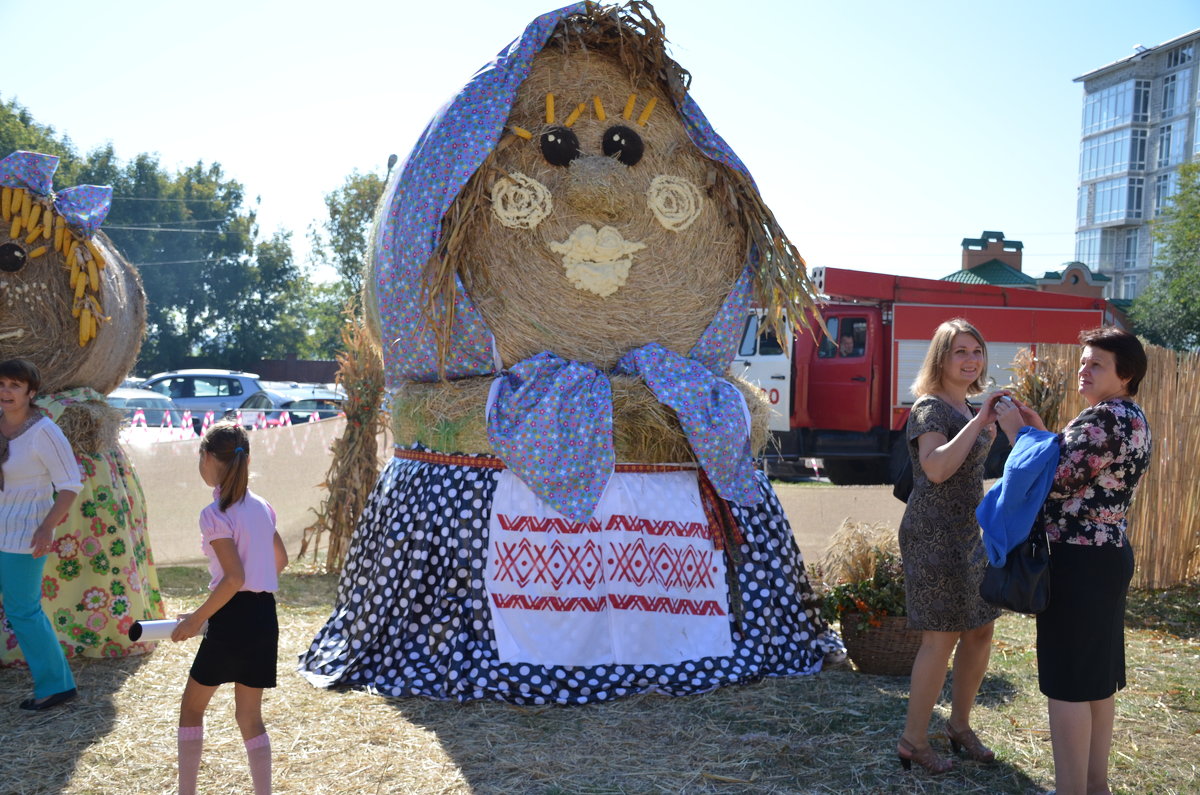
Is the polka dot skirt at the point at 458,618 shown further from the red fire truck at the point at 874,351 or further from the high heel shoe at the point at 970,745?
the red fire truck at the point at 874,351

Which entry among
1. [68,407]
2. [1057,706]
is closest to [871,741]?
[1057,706]

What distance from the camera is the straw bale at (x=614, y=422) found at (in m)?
4.64

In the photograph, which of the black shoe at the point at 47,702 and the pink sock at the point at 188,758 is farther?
the black shoe at the point at 47,702

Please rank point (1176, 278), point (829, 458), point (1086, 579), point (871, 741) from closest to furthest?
point (1086, 579) < point (871, 741) < point (829, 458) < point (1176, 278)

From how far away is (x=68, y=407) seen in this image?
5.11 m

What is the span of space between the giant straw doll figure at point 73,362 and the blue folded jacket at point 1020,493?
161 inches

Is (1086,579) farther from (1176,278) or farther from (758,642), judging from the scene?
(1176,278)

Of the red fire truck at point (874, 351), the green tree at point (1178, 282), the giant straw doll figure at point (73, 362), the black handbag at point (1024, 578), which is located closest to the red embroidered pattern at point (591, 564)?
the black handbag at point (1024, 578)

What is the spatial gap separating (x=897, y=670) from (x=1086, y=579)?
1.92 metres

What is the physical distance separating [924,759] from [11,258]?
4.69m

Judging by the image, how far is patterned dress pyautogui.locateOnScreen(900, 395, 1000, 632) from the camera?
353cm

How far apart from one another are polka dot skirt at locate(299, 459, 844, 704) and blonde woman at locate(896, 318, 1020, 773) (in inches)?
44.6

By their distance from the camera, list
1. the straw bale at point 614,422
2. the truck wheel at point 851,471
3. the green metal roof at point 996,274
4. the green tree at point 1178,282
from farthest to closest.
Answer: the green metal roof at point 996,274 < the green tree at point 1178,282 < the truck wheel at point 851,471 < the straw bale at point 614,422

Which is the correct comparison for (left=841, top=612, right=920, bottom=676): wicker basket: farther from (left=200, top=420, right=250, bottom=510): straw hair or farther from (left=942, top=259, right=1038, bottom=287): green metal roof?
(left=942, top=259, right=1038, bottom=287): green metal roof
